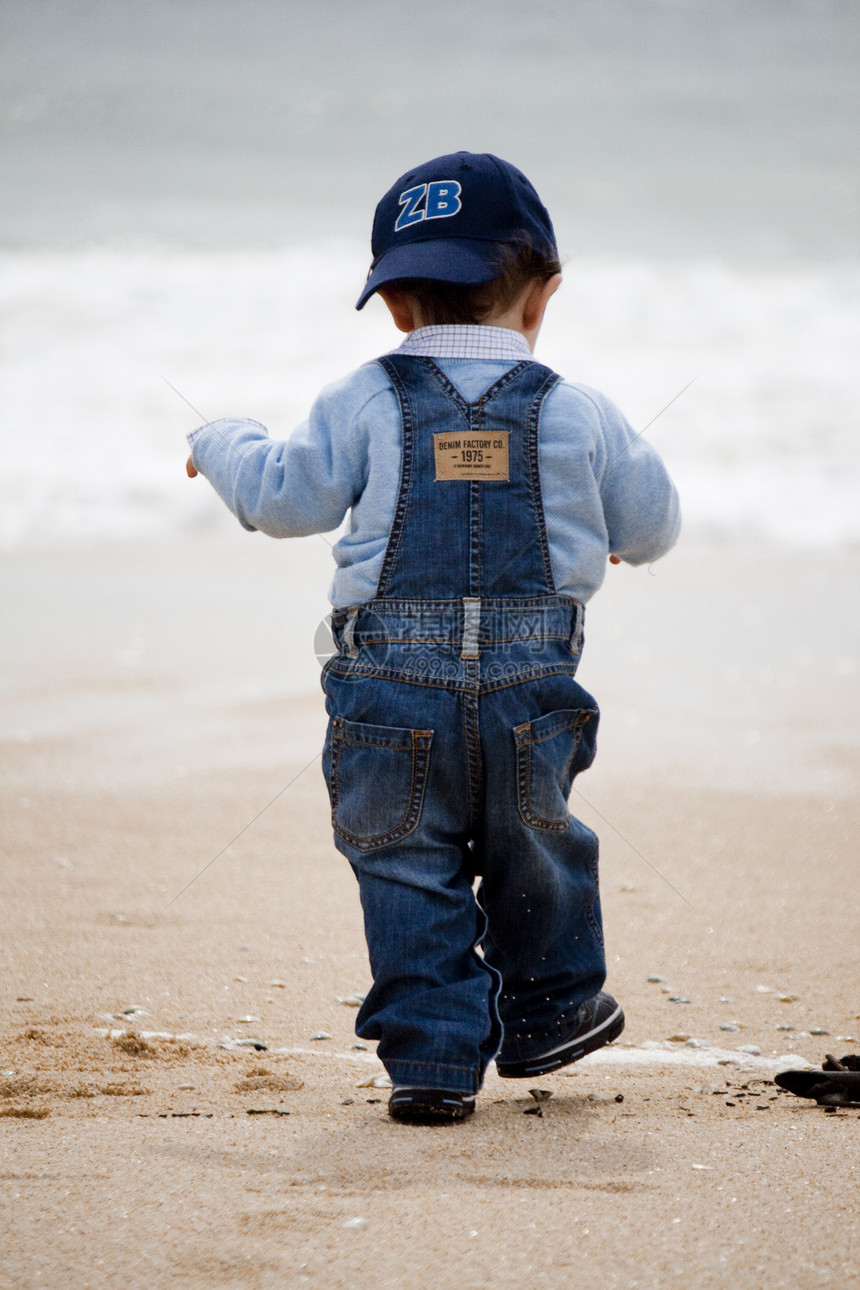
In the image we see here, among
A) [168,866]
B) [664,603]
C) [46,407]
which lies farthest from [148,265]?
[168,866]

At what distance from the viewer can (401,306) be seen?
5.83ft

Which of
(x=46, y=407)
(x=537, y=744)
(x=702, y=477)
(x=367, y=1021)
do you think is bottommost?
(x=367, y=1021)

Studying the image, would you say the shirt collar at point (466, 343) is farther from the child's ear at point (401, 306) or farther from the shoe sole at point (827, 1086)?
the shoe sole at point (827, 1086)

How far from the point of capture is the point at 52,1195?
1277 mm

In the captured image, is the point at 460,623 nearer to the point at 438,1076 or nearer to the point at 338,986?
the point at 438,1076

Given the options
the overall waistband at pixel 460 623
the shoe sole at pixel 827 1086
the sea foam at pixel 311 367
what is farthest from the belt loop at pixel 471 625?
the sea foam at pixel 311 367

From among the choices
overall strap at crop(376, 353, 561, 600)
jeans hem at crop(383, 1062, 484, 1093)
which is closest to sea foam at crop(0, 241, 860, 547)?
overall strap at crop(376, 353, 561, 600)

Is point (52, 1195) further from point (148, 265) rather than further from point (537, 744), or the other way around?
point (148, 265)

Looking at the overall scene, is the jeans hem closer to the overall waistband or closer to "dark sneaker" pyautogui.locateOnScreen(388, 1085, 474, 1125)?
"dark sneaker" pyautogui.locateOnScreen(388, 1085, 474, 1125)

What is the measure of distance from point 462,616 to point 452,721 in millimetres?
143

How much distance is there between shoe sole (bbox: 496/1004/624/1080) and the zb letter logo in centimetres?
121

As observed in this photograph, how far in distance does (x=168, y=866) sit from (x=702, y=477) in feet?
19.3

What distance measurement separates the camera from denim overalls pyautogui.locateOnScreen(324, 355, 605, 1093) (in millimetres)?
1610

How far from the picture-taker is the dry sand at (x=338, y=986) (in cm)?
118
